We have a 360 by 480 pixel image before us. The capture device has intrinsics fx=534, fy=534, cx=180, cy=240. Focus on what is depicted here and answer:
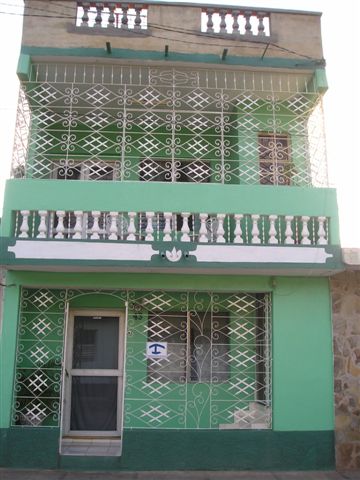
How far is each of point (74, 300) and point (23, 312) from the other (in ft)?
2.99

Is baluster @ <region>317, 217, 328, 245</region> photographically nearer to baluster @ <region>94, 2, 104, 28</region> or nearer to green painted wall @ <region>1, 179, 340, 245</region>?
green painted wall @ <region>1, 179, 340, 245</region>

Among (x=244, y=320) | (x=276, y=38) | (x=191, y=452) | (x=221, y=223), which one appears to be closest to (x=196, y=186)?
(x=221, y=223)

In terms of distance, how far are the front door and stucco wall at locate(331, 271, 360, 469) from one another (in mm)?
3077

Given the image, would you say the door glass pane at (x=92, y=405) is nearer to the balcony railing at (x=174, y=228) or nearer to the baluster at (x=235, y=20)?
the balcony railing at (x=174, y=228)

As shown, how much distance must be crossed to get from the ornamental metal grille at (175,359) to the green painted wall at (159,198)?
1260 millimetres

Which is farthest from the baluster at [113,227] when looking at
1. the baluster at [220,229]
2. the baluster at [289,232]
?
the baluster at [289,232]

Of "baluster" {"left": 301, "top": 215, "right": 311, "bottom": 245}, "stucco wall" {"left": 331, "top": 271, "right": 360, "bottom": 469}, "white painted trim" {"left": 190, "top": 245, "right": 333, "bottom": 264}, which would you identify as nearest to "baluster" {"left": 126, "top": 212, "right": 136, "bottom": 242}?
"white painted trim" {"left": 190, "top": 245, "right": 333, "bottom": 264}

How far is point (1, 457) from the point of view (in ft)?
22.1

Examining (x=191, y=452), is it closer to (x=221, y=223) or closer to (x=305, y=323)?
(x=305, y=323)

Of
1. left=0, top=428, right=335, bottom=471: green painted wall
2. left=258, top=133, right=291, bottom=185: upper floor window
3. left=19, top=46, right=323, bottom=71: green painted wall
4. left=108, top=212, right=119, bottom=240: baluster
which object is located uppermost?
left=19, top=46, right=323, bottom=71: green painted wall

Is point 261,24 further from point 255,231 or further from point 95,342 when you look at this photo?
point 95,342

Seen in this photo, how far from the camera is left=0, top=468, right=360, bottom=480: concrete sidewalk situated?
6.53 metres

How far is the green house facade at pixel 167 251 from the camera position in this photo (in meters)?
6.92

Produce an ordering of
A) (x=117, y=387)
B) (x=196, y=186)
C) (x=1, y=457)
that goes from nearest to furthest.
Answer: (x=1, y=457) → (x=196, y=186) → (x=117, y=387)
